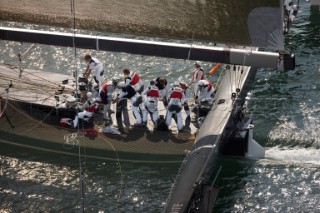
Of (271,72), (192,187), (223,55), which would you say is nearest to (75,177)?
(192,187)

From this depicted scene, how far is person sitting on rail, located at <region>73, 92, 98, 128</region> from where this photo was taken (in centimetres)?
1587

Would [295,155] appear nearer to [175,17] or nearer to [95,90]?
[175,17]

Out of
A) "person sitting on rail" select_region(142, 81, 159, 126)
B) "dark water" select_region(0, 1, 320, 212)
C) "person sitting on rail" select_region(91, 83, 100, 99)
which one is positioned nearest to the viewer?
"dark water" select_region(0, 1, 320, 212)

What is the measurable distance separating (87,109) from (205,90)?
10.4 feet

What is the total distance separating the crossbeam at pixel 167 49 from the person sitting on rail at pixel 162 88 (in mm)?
2135

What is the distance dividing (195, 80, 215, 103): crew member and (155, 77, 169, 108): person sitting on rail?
0.87m

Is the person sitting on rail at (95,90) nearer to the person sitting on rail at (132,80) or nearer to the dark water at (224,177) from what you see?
the person sitting on rail at (132,80)

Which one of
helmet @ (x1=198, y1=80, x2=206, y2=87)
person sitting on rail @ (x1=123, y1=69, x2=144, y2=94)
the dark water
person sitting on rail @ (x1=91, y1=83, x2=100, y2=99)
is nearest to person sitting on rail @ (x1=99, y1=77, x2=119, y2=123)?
person sitting on rail @ (x1=123, y1=69, x2=144, y2=94)

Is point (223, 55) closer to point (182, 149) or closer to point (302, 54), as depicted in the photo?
point (182, 149)

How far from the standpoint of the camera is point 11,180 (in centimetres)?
1523

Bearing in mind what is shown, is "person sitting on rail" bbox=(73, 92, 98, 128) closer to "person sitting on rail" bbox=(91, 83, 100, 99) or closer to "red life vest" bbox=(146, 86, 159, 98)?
"person sitting on rail" bbox=(91, 83, 100, 99)

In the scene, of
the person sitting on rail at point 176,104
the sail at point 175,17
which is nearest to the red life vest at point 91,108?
the person sitting on rail at point 176,104

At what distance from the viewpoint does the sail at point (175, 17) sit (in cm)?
1282

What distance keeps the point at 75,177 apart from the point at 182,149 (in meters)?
2.70
